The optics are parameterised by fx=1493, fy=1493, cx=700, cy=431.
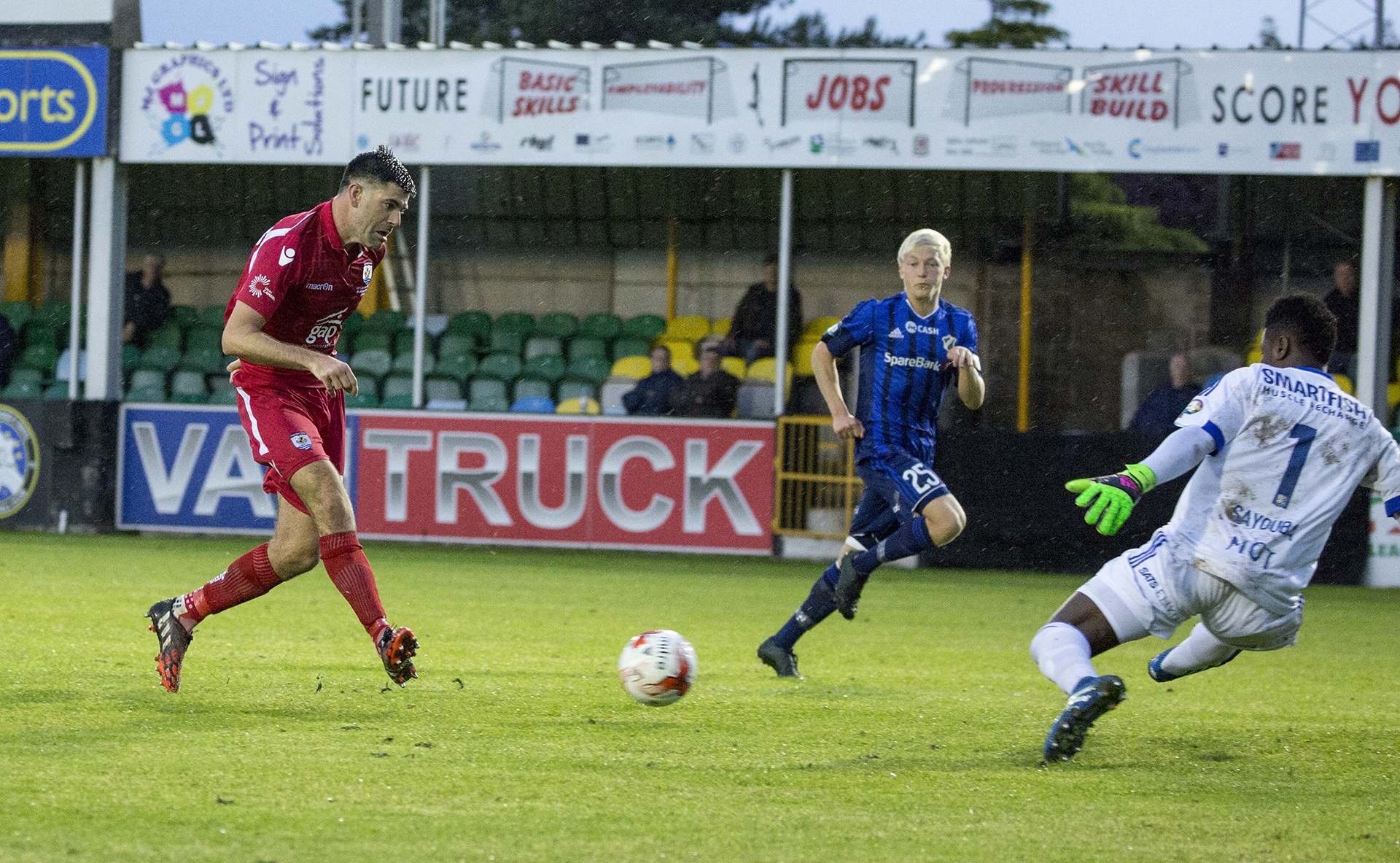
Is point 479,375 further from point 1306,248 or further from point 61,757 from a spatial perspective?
point 61,757

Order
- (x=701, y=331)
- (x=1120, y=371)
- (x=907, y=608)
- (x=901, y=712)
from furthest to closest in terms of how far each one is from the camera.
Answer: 1. (x=1120, y=371)
2. (x=701, y=331)
3. (x=907, y=608)
4. (x=901, y=712)

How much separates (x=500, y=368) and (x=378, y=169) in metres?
10.2

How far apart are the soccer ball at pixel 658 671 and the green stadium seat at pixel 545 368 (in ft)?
33.0

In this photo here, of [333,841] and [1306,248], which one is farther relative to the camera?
[1306,248]

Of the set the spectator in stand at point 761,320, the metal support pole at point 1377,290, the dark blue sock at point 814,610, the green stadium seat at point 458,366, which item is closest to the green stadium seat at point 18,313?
the green stadium seat at point 458,366

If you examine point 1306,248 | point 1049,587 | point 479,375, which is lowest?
point 1049,587

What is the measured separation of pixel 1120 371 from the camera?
17.5m

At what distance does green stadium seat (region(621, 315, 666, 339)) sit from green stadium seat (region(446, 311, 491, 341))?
1.52m

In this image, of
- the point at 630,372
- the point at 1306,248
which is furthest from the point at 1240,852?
the point at 1306,248

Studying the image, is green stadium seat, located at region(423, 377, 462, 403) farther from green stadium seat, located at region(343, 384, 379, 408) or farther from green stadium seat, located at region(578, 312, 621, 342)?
green stadium seat, located at region(578, 312, 621, 342)

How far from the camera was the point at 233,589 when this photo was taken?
5.39 m

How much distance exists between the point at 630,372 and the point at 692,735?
10.5 metres

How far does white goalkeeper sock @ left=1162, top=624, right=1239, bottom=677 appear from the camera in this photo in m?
5.02

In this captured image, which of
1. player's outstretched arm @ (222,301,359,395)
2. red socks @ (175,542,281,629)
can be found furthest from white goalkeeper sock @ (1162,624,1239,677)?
red socks @ (175,542,281,629)
